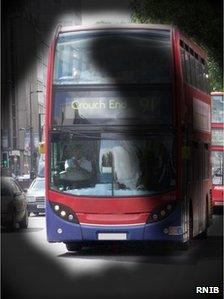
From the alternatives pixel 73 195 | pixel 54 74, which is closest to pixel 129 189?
pixel 73 195

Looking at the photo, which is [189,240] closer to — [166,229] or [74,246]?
[166,229]

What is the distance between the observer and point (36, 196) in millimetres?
7867

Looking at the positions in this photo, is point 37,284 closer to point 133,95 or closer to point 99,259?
point 99,259

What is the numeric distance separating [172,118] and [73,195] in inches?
45.3

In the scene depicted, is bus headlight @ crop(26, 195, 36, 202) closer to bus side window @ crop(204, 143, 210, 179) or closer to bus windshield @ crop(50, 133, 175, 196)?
bus windshield @ crop(50, 133, 175, 196)

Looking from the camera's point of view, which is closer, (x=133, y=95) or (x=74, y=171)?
(x=133, y=95)

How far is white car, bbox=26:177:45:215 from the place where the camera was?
24.7 ft

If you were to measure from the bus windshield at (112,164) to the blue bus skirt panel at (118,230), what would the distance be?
0.94 ft

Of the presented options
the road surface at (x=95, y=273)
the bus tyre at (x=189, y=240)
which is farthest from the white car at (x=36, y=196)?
the bus tyre at (x=189, y=240)

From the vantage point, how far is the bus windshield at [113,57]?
293 inches

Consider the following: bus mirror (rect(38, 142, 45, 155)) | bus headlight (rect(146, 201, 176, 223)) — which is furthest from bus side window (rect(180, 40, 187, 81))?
bus mirror (rect(38, 142, 45, 155))

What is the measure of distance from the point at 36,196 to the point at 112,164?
77 cm

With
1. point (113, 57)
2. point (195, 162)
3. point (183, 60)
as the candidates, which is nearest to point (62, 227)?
point (195, 162)

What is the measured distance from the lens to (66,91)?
804 cm
